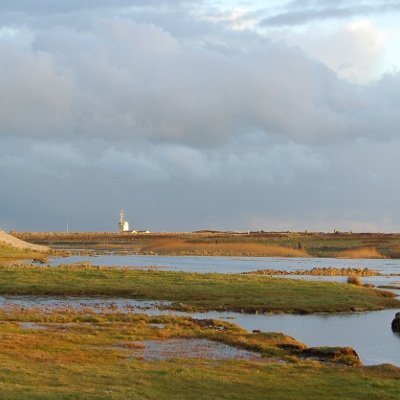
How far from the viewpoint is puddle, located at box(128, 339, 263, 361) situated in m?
28.9

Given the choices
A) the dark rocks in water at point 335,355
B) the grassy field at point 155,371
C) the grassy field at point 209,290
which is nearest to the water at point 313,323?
the dark rocks in water at point 335,355

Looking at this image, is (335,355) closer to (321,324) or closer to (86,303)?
(321,324)

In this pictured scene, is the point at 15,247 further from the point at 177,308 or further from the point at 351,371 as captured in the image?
the point at 351,371

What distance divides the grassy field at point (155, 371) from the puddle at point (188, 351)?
1.82 feet

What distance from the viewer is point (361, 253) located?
156 m

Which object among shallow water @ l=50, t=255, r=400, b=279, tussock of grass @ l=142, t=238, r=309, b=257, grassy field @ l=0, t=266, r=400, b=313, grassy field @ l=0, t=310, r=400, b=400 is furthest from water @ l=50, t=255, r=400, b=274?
grassy field @ l=0, t=310, r=400, b=400

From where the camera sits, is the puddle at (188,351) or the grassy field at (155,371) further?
the puddle at (188,351)

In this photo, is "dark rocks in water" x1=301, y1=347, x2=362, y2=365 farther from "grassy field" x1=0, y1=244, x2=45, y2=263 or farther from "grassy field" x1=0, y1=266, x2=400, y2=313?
"grassy field" x1=0, y1=244, x2=45, y2=263

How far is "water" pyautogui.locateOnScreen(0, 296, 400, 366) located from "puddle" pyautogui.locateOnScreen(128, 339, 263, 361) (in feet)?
17.4

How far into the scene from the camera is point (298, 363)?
28.1 metres

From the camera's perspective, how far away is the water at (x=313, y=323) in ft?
116

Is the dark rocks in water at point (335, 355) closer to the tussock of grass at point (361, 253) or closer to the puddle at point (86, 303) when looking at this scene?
the puddle at point (86, 303)

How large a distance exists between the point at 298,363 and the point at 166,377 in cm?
663

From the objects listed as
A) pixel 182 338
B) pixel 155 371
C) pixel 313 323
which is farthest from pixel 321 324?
pixel 155 371
